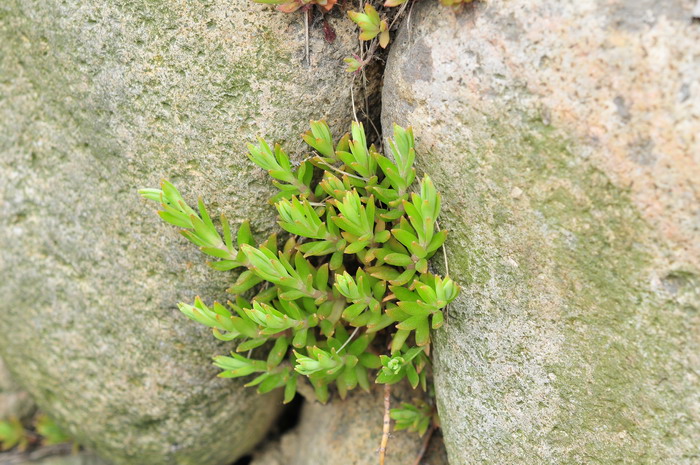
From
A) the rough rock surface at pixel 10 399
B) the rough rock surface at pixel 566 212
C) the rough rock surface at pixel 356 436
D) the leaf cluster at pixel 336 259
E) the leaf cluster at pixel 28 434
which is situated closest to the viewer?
the rough rock surface at pixel 566 212

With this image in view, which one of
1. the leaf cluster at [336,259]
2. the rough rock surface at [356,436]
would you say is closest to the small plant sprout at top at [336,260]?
the leaf cluster at [336,259]

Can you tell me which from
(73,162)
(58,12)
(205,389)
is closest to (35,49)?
(58,12)

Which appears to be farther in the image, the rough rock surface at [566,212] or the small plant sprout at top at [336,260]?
the small plant sprout at top at [336,260]

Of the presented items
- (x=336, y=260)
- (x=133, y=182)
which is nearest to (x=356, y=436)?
(x=336, y=260)

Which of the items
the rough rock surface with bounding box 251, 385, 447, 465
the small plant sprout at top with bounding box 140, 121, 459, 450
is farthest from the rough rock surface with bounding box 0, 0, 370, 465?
the rough rock surface with bounding box 251, 385, 447, 465

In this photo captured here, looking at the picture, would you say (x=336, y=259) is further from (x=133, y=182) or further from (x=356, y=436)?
(x=356, y=436)

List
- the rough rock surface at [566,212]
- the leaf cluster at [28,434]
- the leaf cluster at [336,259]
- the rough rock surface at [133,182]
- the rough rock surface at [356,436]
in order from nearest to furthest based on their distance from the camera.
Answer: the rough rock surface at [566,212]
the leaf cluster at [336,259]
the rough rock surface at [133,182]
the rough rock surface at [356,436]
the leaf cluster at [28,434]

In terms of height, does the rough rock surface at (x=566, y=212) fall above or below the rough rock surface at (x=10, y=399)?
above

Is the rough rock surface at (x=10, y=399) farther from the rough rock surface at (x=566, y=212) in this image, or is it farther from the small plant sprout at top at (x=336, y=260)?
the rough rock surface at (x=566, y=212)
